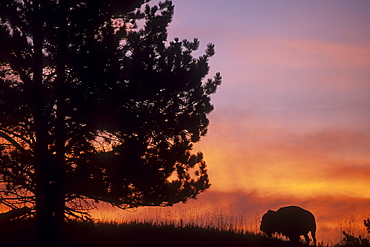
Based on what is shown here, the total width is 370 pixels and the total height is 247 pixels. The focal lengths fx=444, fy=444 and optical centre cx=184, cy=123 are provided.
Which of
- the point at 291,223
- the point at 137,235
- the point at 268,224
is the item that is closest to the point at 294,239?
the point at 291,223

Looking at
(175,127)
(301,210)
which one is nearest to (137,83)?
(175,127)

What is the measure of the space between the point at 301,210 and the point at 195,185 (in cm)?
663

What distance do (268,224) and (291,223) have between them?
102cm

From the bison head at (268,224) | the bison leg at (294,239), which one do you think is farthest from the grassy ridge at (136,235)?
the bison head at (268,224)

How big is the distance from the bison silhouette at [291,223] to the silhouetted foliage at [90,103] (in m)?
6.82

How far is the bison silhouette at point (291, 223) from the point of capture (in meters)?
19.9

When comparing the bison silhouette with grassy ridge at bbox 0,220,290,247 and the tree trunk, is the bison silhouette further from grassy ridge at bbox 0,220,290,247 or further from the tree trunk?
the tree trunk

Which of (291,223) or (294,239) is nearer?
(294,239)

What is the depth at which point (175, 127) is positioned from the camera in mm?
14930

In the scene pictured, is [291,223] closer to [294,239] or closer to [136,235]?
[294,239]

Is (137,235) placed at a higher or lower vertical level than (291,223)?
lower

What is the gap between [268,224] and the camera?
66.1 feet

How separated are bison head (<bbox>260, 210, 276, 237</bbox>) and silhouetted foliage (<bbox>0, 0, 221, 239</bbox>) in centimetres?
661

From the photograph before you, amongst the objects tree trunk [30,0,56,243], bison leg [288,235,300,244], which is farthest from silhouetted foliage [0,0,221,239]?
bison leg [288,235,300,244]
